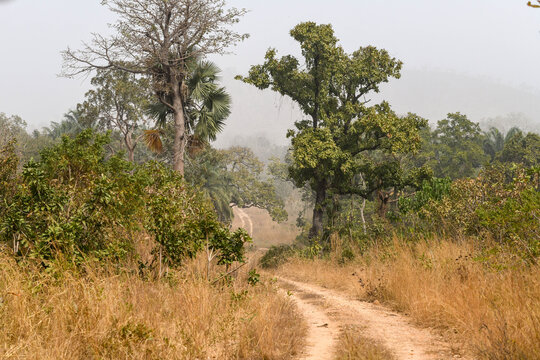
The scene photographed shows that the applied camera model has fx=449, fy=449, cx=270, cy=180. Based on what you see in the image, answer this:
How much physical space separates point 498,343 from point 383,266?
19.3 feet

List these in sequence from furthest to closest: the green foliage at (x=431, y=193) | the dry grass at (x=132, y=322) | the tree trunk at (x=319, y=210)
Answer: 1. the tree trunk at (x=319, y=210)
2. the green foliage at (x=431, y=193)
3. the dry grass at (x=132, y=322)

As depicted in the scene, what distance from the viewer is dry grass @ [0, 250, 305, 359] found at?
4777mm

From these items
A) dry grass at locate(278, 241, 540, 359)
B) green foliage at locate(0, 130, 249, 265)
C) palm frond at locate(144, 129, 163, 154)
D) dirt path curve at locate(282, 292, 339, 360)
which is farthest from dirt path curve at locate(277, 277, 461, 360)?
palm frond at locate(144, 129, 163, 154)

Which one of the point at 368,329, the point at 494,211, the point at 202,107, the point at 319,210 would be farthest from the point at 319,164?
the point at 368,329

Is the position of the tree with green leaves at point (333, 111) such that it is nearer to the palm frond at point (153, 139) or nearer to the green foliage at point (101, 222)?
the palm frond at point (153, 139)

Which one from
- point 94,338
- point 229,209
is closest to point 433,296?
point 94,338

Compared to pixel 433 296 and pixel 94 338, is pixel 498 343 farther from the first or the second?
pixel 94 338

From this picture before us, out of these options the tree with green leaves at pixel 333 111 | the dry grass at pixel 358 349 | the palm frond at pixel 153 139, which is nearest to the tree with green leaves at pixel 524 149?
the tree with green leaves at pixel 333 111

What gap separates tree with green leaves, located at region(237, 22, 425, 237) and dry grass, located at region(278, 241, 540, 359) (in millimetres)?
8955

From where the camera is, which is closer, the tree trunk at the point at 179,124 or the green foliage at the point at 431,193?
the green foliage at the point at 431,193

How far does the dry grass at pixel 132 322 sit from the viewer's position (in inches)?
188

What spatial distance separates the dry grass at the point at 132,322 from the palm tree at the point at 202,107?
13.5 metres

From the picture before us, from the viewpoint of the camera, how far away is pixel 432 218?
14.1 metres

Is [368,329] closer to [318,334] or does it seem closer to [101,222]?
[318,334]
